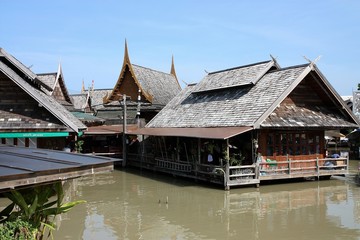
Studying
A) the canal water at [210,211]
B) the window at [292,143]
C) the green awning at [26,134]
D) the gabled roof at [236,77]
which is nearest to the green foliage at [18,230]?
the canal water at [210,211]

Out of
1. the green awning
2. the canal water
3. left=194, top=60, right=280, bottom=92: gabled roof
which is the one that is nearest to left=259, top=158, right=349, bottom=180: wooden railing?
the canal water

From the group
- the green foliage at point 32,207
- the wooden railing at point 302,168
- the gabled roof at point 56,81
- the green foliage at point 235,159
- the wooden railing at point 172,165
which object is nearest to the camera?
the green foliage at point 32,207

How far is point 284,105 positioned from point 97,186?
8.71 m

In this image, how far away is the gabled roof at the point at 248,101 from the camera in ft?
53.6

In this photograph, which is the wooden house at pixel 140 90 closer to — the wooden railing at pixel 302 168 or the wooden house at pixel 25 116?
the wooden house at pixel 25 116

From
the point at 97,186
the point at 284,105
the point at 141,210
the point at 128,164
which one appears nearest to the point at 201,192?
the point at 141,210

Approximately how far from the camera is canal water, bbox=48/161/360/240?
9.30m

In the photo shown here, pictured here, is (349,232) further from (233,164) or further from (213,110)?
(213,110)

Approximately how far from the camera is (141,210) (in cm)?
1180

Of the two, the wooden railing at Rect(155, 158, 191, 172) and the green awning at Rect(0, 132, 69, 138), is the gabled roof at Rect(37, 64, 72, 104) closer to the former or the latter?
the wooden railing at Rect(155, 158, 191, 172)

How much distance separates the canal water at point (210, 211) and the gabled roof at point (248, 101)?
2.76 m

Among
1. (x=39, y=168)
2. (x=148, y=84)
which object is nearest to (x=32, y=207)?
(x=39, y=168)

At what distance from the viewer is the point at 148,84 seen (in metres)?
30.7

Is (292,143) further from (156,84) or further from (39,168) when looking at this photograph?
(156,84)
